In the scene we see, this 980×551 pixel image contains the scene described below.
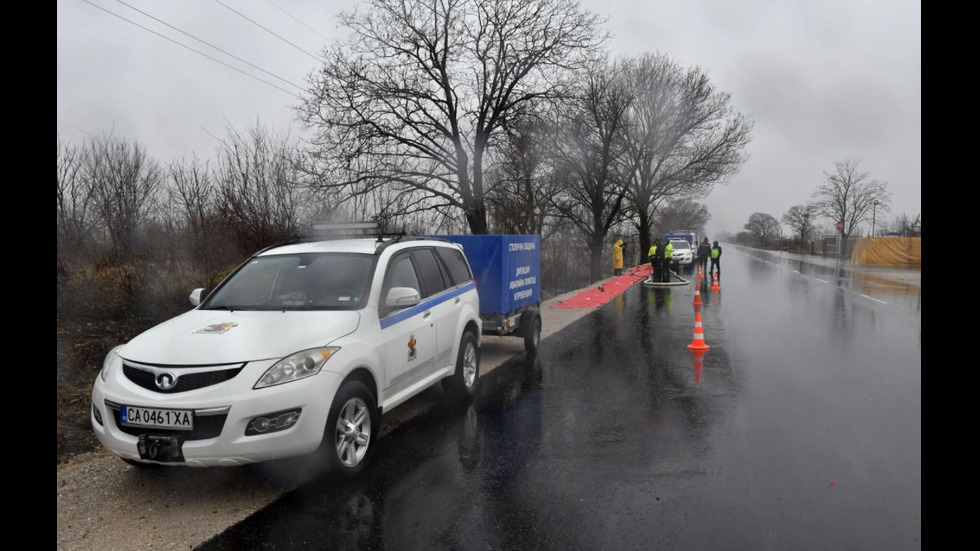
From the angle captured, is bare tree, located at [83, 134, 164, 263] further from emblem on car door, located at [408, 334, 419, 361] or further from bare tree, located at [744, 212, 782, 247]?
bare tree, located at [744, 212, 782, 247]

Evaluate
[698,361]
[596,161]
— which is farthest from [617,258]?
[698,361]

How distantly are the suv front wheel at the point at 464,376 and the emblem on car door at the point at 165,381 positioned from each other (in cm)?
318

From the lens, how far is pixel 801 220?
310 feet

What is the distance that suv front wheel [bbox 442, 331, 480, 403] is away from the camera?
689cm

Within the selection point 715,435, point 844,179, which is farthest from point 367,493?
point 844,179

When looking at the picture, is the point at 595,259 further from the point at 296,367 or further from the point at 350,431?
the point at 296,367

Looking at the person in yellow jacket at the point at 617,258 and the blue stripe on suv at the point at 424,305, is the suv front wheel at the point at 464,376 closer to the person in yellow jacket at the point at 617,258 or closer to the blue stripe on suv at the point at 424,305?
the blue stripe on suv at the point at 424,305

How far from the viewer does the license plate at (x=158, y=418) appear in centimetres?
407

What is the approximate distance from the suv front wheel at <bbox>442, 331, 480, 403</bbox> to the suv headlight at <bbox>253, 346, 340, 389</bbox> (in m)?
2.50

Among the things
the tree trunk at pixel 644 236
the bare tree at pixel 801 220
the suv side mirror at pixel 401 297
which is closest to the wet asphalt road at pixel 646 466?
the suv side mirror at pixel 401 297

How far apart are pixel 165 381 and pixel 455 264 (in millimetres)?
3833
